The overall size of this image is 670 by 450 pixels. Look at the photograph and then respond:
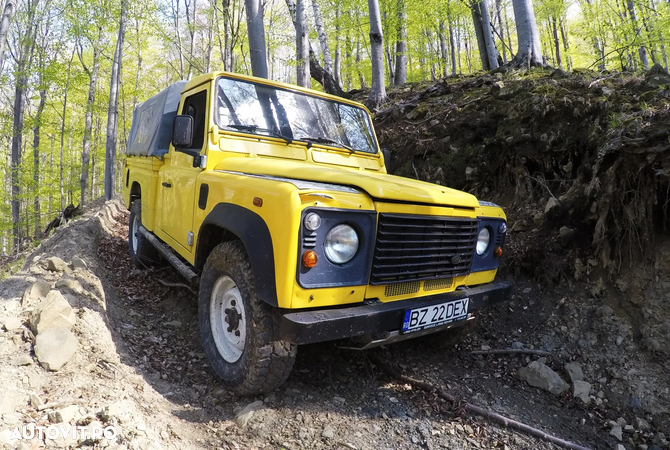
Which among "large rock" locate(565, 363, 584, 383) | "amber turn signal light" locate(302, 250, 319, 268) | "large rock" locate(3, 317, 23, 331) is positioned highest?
"amber turn signal light" locate(302, 250, 319, 268)

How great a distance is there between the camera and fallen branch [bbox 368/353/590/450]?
2.28m

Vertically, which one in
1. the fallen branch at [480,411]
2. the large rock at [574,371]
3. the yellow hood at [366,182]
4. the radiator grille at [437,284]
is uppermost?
the yellow hood at [366,182]

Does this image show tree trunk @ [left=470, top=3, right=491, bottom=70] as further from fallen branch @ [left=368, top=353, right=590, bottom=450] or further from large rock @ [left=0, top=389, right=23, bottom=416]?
large rock @ [left=0, top=389, right=23, bottom=416]

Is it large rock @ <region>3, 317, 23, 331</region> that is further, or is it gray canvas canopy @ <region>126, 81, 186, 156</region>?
gray canvas canopy @ <region>126, 81, 186, 156</region>

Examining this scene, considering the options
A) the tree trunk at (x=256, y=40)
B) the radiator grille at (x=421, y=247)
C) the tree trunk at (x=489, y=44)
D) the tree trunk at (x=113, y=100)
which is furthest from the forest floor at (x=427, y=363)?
the tree trunk at (x=113, y=100)

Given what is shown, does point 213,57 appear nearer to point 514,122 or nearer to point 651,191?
point 514,122

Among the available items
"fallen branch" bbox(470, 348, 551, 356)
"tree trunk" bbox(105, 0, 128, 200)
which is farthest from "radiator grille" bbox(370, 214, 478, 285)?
"tree trunk" bbox(105, 0, 128, 200)

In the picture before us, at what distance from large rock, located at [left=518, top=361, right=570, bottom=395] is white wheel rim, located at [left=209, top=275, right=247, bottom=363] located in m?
→ 2.13

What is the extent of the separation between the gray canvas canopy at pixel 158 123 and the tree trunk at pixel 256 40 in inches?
108

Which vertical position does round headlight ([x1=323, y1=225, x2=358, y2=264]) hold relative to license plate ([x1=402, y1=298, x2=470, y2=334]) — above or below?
above

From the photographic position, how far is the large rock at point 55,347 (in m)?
2.19

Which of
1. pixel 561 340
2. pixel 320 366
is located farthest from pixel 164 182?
pixel 561 340

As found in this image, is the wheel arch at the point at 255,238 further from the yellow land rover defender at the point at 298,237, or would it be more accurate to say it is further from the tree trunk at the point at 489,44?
the tree trunk at the point at 489,44

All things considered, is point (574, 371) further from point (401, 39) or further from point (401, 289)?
point (401, 39)
